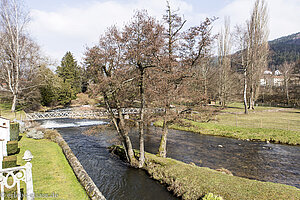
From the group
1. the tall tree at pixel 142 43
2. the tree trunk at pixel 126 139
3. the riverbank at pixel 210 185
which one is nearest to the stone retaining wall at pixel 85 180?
the tree trunk at pixel 126 139

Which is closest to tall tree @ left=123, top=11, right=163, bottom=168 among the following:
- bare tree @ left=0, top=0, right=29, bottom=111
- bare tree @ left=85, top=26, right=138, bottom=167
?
bare tree @ left=85, top=26, right=138, bottom=167

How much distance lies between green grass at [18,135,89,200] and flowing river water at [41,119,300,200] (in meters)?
1.79

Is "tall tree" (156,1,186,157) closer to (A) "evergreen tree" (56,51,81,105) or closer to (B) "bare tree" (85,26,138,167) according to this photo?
(B) "bare tree" (85,26,138,167)

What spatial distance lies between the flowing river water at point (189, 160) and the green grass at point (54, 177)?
1795 millimetres

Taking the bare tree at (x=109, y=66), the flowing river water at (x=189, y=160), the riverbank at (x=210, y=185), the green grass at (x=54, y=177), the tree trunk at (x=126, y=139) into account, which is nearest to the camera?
the riverbank at (x=210, y=185)

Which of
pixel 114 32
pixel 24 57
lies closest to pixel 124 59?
pixel 114 32

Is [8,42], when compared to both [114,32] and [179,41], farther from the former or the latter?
[179,41]

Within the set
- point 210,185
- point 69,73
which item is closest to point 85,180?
point 210,185

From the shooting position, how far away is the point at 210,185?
851 cm

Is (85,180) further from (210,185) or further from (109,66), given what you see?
(109,66)

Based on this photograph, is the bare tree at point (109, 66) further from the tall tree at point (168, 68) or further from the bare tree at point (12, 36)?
the bare tree at point (12, 36)

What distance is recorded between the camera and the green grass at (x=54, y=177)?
7897 mm

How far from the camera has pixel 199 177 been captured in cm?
943

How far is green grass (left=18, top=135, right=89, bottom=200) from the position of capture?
25.9ft
